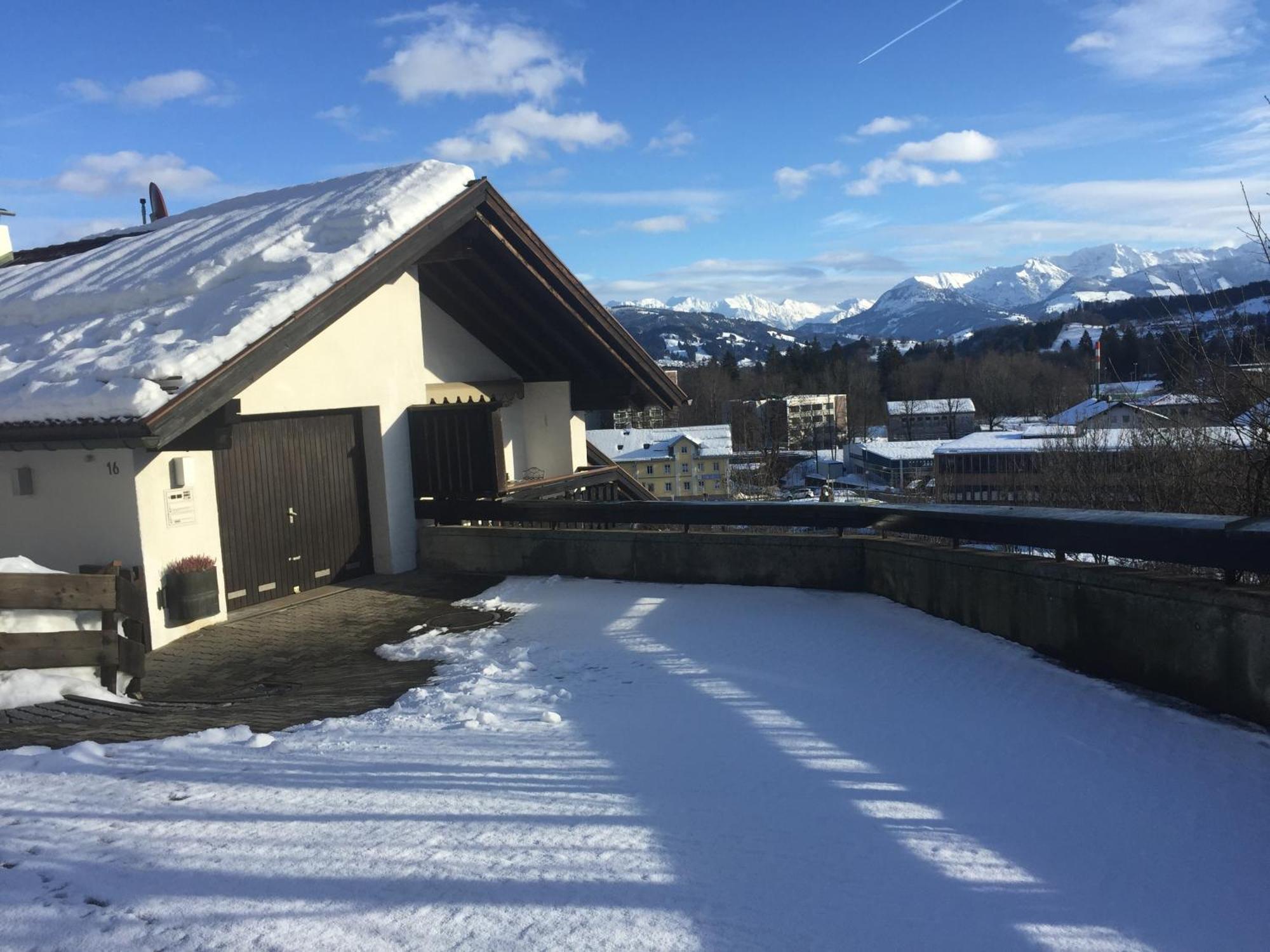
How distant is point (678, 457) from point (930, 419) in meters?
44.9

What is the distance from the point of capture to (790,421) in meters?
125

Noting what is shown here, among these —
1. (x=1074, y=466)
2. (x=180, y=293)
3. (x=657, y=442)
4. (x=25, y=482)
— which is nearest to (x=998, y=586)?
(x=25, y=482)

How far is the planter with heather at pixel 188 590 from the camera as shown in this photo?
9273 mm

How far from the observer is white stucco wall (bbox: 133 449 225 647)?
9.03 m

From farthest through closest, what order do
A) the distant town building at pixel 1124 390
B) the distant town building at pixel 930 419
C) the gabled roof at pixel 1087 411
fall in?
the distant town building at pixel 930 419, the gabled roof at pixel 1087 411, the distant town building at pixel 1124 390

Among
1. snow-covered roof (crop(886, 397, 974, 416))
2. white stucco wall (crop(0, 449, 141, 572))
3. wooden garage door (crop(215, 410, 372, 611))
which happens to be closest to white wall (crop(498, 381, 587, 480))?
wooden garage door (crop(215, 410, 372, 611))

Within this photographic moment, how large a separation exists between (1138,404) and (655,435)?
284 feet

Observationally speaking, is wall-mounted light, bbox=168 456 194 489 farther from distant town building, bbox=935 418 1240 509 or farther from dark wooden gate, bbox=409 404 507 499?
distant town building, bbox=935 418 1240 509

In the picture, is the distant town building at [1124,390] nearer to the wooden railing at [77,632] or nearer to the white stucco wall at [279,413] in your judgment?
the white stucco wall at [279,413]

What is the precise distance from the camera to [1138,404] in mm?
17547

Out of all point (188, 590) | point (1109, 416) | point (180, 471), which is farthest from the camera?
point (1109, 416)

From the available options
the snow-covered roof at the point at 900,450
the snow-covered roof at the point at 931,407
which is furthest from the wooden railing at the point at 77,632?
the snow-covered roof at the point at 931,407

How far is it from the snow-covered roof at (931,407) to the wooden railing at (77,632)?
123 m

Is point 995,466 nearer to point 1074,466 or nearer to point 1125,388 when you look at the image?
point 1074,466
